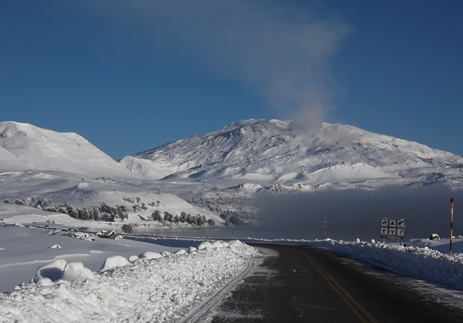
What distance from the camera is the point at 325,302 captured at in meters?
14.1

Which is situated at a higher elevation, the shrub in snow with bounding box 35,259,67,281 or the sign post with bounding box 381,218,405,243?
the sign post with bounding box 381,218,405,243

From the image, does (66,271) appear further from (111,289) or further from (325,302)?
(325,302)

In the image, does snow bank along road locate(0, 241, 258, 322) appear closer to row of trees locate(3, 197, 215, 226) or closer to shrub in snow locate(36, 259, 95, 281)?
shrub in snow locate(36, 259, 95, 281)

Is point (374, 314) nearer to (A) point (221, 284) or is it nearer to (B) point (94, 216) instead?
(A) point (221, 284)

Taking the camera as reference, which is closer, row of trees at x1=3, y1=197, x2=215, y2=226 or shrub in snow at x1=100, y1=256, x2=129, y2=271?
shrub in snow at x1=100, y1=256, x2=129, y2=271

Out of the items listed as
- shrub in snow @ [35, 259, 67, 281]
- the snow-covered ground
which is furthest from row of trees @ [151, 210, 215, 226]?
shrub in snow @ [35, 259, 67, 281]

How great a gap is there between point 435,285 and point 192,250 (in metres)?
13.5

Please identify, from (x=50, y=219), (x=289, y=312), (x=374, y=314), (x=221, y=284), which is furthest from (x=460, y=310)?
(x=50, y=219)

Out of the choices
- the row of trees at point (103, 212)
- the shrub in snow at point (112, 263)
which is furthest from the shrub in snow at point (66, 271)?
the row of trees at point (103, 212)

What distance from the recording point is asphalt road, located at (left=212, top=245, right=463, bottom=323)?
11.9 metres

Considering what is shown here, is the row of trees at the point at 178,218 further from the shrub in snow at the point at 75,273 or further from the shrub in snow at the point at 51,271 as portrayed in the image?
the shrub in snow at the point at 75,273

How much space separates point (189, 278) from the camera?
17281 mm

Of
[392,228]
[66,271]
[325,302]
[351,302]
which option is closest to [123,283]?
[66,271]

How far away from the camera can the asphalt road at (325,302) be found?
11930 millimetres
